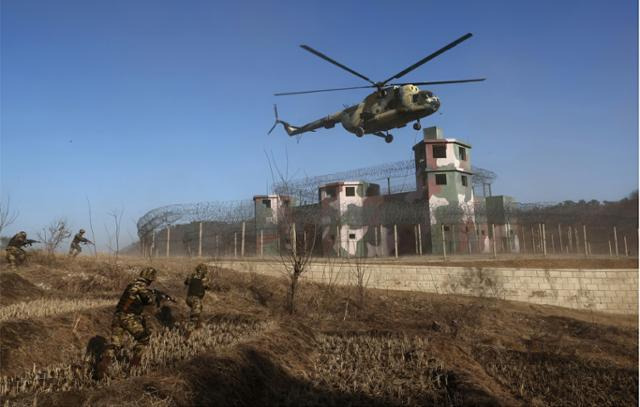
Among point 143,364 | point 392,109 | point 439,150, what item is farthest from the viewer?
point 439,150

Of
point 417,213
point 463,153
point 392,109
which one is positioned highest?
point 463,153

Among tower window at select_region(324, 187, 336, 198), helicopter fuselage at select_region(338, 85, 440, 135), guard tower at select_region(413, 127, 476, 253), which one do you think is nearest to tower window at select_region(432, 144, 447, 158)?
guard tower at select_region(413, 127, 476, 253)

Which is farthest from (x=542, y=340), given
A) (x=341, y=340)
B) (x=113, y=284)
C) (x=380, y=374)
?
(x=113, y=284)

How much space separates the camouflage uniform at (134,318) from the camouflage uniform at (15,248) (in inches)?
393

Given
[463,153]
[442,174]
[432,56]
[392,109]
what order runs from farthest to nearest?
[463,153] < [442,174] < [392,109] < [432,56]

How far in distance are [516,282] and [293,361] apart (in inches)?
565

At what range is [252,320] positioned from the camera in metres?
9.64

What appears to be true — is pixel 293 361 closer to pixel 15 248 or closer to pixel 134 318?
pixel 134 318

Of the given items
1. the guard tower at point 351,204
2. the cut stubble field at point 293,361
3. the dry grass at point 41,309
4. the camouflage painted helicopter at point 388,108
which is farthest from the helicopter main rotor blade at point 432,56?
the guard tower at point 351,204

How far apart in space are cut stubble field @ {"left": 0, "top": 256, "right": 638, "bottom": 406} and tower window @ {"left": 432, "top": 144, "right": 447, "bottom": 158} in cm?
1933

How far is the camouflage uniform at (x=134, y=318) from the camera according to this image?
6325 millimetres

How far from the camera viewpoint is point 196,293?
30.7 ft

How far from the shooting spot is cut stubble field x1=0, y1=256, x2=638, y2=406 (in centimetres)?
507

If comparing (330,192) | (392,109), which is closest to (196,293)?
(392,109)
